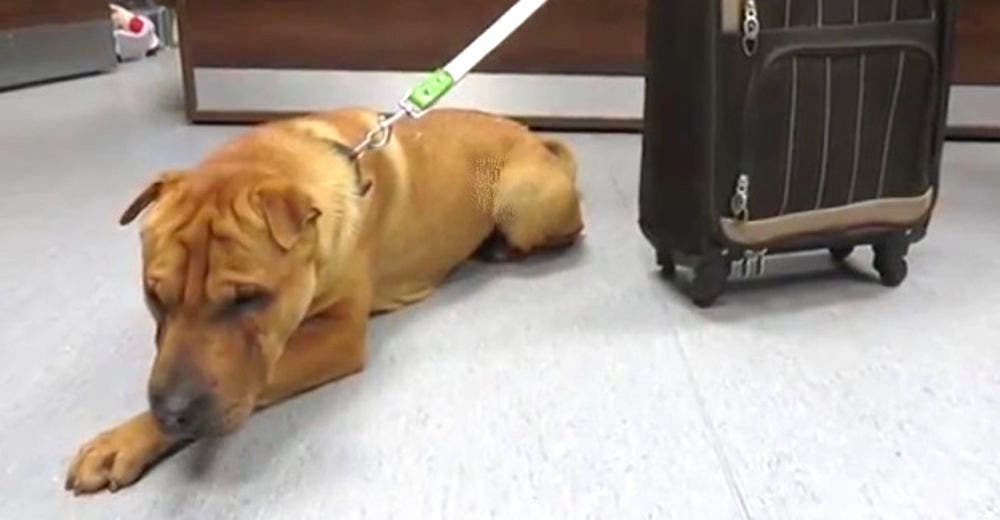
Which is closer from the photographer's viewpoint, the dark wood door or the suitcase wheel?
the suitcase wheel

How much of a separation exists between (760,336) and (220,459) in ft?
2.42

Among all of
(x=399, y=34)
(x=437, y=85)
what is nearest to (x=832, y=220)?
(x=437, y=85)

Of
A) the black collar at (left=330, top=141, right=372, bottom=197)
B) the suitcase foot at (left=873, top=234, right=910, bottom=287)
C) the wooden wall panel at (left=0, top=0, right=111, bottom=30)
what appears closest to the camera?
the black collar at (left=330, top=141, right=372, bottom=197)

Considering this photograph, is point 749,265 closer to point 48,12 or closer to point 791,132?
point 791,132

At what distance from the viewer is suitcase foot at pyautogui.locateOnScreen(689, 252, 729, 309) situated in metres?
1.64

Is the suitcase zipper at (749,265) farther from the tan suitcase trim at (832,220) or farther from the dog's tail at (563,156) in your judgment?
the dog's tail at (563,156)

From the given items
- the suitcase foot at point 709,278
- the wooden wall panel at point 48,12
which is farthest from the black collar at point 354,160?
the wooden wall panel at point 48,12

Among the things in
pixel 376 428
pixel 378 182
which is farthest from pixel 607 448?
pixel 378 182

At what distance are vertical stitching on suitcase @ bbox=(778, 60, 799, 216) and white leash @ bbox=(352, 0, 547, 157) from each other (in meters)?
0.36

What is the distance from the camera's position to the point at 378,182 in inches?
61.3

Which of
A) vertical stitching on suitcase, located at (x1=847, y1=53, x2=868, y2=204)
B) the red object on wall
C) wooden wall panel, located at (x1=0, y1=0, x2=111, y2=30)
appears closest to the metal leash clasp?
vertical stitching on suitcase, located at (x1=847, y1=53, x2=868, y2=204)

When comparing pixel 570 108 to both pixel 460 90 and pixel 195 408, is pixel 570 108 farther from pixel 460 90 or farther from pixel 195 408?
pixel 195 408

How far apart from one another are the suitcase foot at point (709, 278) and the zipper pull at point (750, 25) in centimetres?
29

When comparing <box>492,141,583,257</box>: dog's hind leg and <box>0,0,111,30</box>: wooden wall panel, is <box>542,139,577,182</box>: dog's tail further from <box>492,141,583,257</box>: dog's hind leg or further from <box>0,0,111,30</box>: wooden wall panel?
<box>0,0,111,30</box>: wooden wall panel
